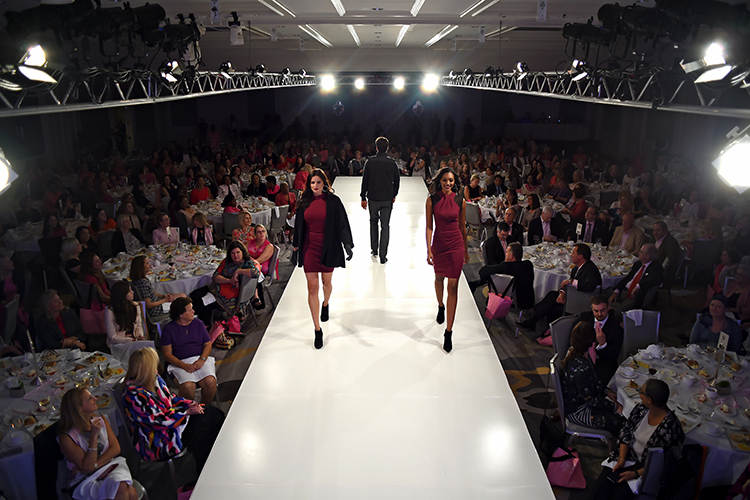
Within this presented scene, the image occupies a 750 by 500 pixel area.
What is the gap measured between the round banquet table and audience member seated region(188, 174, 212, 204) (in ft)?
23.8

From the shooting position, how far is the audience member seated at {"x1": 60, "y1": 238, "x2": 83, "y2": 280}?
5867 millimetres

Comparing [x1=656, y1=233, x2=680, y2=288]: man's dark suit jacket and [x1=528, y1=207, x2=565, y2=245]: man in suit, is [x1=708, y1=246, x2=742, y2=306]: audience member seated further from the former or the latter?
[x1=528, y1=207, x2=565, y2=245]: man in suit

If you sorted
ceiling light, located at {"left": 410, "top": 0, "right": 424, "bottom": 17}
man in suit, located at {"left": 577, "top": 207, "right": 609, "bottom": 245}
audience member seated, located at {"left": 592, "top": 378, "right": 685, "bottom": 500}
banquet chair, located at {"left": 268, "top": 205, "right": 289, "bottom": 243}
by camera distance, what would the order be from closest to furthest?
1. audience member seated, located at {"left": 592, "top": 378, "right": 685, "bottom": 500}
2. ceiling light, located at {"left": 410, "top": 0, "right": 424, "bottom": 17}
3. man in suit, located at {"left": 577, "top": 207, "right": 609, "bottom": 245}
4. banquet chair, located at {"left": 268, "top": 205, "right": 289, "bottom": 243}

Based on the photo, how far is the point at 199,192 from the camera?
930 cm

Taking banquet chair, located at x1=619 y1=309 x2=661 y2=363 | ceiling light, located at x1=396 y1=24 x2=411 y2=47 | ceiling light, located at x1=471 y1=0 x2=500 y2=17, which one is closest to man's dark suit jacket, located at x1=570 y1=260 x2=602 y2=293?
banquet chair, located at x1=619 y1=309 x2=661 y2=363

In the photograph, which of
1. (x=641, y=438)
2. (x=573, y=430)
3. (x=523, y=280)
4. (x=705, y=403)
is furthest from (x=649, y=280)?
(x=641, y=438)

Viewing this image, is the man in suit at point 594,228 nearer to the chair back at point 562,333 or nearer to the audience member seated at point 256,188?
the chair back at point 562,333

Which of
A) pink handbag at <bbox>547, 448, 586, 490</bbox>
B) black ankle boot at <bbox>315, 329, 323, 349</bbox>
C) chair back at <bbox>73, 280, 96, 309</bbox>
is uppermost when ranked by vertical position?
chair back at <bbox>73, 280, 96, 309</bbox>

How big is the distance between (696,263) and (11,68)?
771cm

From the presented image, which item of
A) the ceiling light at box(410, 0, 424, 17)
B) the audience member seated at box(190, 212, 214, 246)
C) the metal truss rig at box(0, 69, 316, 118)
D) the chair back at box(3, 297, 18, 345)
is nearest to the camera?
the metal truss rig at box(0, 69, 316, 118)

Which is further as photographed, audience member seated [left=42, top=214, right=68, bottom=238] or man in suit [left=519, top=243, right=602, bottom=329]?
audience member seated [left=42, top=214, right=68, bottom=238]

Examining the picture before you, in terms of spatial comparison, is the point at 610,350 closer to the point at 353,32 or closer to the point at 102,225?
the point at 102,225

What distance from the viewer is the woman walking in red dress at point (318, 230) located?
479cm

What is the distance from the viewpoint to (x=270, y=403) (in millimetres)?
4246
